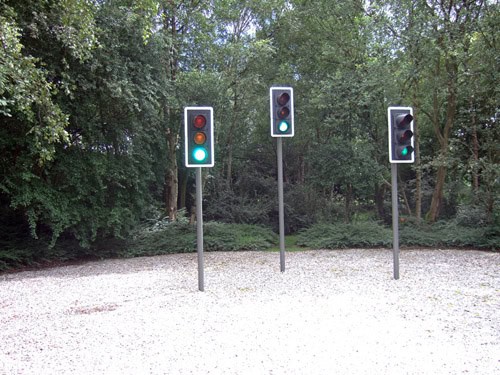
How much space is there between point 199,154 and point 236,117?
10.1 meters

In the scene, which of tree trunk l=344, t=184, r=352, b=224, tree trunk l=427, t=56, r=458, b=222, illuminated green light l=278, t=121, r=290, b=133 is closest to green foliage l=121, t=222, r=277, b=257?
tree trunk l=344, t=184, r=352, b=224

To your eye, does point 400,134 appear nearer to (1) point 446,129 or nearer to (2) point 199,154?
(2) point 199,154

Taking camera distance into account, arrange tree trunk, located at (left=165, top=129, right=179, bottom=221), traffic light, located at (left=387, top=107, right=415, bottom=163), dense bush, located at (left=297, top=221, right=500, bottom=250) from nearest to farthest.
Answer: traffic light, located at (left=387, top=107, right=415, bottom=163), dense bush, located at (left=297, top=221, right=500, bottom=250), tree trunk, located at (left=165, top=129, right=179, bottom=221)

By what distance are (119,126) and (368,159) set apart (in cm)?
856

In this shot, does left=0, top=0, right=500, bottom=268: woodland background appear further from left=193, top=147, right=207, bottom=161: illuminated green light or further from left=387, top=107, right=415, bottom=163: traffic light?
left=387, top=107, right=415, bottom=163: traffic light

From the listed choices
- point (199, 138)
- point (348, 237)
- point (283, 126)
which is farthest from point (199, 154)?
point (348, 237)

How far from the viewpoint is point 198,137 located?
24.4 feet

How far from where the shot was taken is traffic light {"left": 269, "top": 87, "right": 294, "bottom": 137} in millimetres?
8664

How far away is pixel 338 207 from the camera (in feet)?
57.8

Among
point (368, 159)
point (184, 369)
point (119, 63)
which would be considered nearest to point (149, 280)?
point (184, 369)

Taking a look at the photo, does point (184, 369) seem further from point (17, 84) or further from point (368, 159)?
point (368, 159)

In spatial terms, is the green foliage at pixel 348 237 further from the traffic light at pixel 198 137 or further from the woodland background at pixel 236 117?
the traffic light at pixel 198 137

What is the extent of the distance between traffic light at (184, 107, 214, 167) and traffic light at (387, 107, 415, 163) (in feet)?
10.9

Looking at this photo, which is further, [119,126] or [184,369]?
[119,126]
